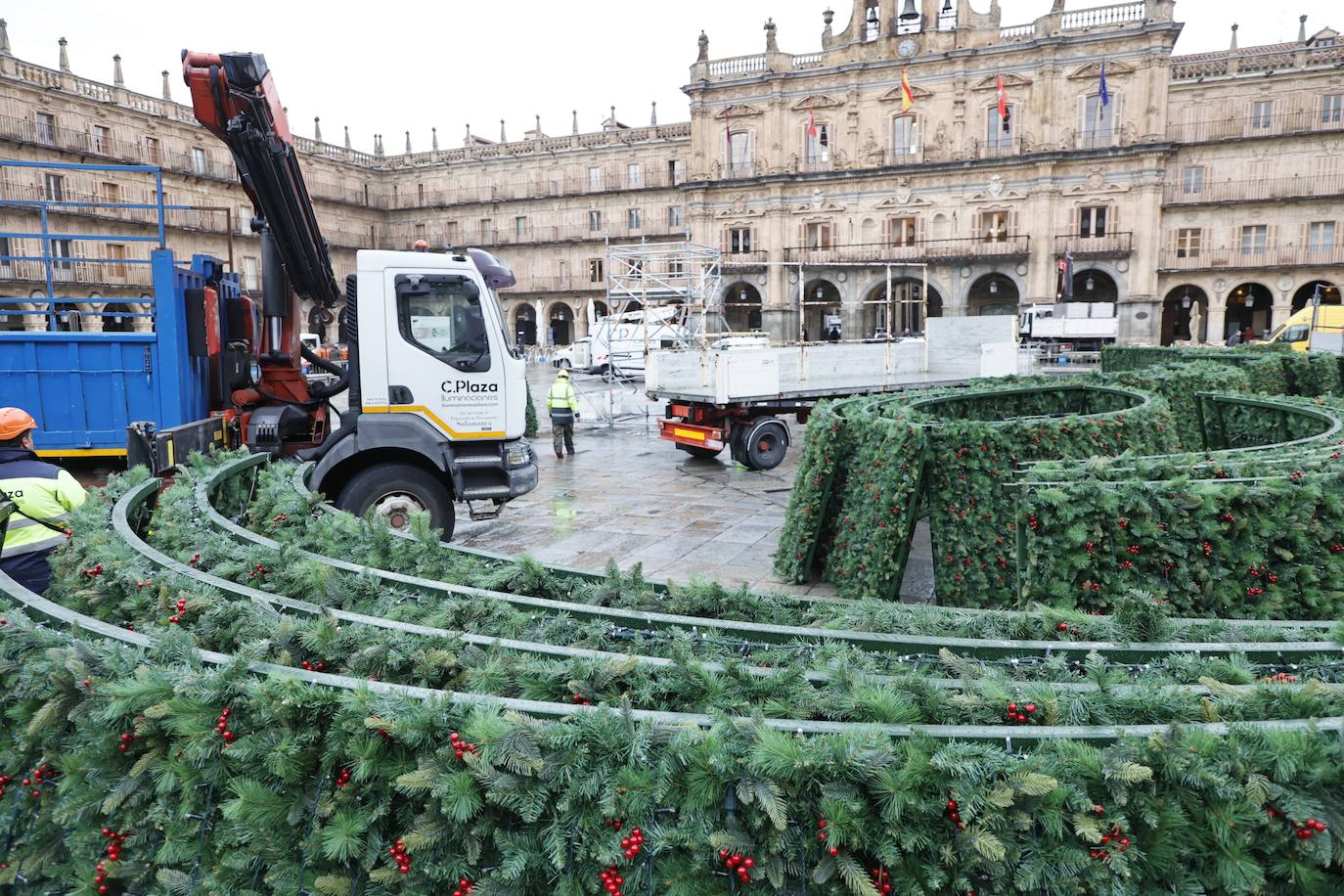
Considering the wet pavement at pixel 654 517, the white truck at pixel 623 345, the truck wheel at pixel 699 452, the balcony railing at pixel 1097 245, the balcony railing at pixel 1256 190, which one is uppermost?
the balcony railing at pixel 1256 190

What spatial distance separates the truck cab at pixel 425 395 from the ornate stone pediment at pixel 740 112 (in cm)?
3606

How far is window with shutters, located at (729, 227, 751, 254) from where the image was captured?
141ft

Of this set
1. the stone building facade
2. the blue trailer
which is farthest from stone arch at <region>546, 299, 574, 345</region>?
the blue trailer

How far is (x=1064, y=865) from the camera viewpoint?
89.5 inches

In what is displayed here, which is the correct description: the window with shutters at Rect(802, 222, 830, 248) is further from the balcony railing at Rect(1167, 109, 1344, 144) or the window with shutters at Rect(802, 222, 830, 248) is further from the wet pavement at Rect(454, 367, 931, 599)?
the wet pavement at Rect(454, 367, 931, 599)

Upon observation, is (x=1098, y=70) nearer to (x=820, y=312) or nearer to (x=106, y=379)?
(x=820, y=312)

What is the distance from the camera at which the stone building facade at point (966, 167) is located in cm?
3659

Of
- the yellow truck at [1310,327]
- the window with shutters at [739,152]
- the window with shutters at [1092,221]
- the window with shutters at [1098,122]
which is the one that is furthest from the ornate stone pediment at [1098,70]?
the window with shutters at [739,152]

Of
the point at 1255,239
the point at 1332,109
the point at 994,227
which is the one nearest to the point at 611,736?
the point at 994,227

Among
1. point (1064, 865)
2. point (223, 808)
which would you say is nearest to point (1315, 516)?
point (1064, 865)

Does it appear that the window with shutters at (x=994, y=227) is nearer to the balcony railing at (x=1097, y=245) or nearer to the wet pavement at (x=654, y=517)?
the balcony railing at (x=1097, y=245)

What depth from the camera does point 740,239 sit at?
1695 inches

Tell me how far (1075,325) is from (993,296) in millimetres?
7733

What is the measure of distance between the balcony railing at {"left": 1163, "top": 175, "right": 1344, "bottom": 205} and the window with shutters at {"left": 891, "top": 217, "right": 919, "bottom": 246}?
1056cm
